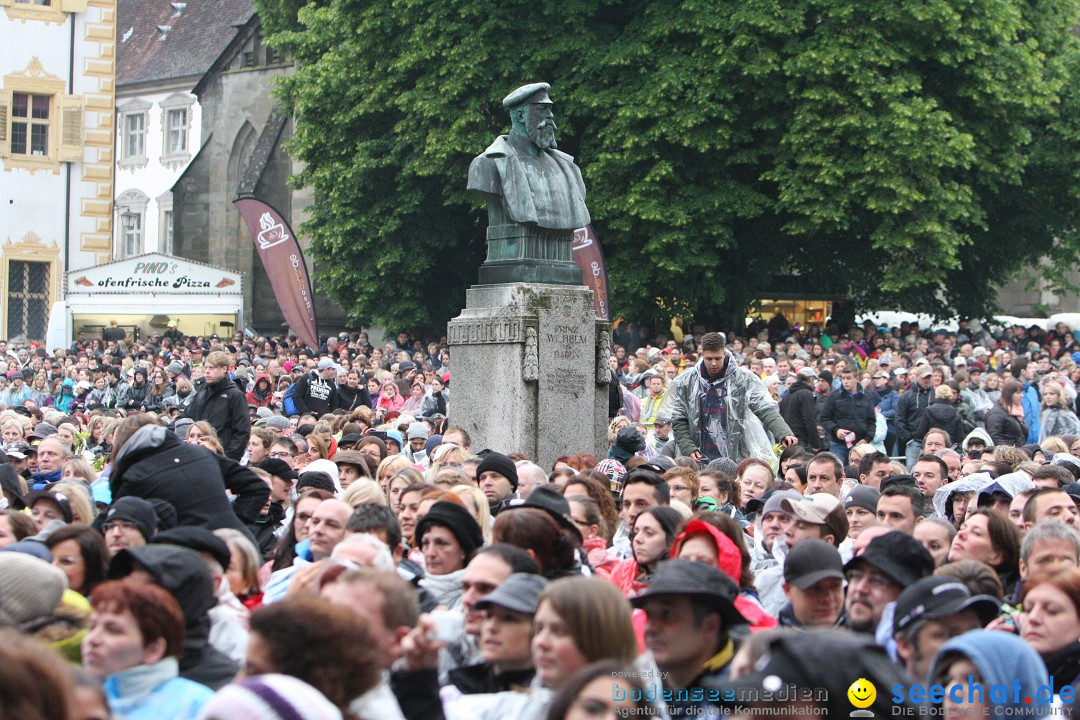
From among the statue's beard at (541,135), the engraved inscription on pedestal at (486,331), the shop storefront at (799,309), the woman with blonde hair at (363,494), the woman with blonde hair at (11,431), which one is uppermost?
the statue's beard at (541,135)

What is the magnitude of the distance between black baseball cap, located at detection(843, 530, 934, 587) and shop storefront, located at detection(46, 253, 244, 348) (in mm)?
35044

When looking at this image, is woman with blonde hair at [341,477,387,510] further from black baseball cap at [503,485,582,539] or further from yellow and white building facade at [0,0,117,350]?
yellow and white building facade at [0,0,117,350]

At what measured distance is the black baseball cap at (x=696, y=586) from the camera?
579cm

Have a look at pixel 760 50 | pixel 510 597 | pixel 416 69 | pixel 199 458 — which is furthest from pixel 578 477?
pixel 416 69

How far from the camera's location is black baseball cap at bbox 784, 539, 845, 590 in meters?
6.66

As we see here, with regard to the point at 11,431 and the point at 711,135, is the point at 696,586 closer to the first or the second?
the point at 11,431

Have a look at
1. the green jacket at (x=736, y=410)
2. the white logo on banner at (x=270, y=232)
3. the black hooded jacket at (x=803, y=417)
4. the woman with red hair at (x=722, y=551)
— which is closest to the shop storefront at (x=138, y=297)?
the white logo on banner at (x=270, y=232)

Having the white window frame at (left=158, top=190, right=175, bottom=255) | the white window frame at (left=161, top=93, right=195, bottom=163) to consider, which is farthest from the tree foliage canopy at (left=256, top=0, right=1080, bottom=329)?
the white window frame at (left=158, top=190, right=175, bottom=255)

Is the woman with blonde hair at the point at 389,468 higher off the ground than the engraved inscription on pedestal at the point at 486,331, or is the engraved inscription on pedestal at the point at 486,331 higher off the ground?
the engraved inscription on pedestal at the point at 486,331

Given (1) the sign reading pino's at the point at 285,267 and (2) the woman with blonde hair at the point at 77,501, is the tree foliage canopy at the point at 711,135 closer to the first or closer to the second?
(1) the sign reading pino's at the point at 285,267

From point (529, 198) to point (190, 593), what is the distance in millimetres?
9778

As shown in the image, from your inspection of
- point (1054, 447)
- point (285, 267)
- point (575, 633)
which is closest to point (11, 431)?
point (1054, 447)

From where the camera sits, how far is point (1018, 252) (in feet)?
121

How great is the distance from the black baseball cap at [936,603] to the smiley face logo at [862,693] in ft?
4.66
